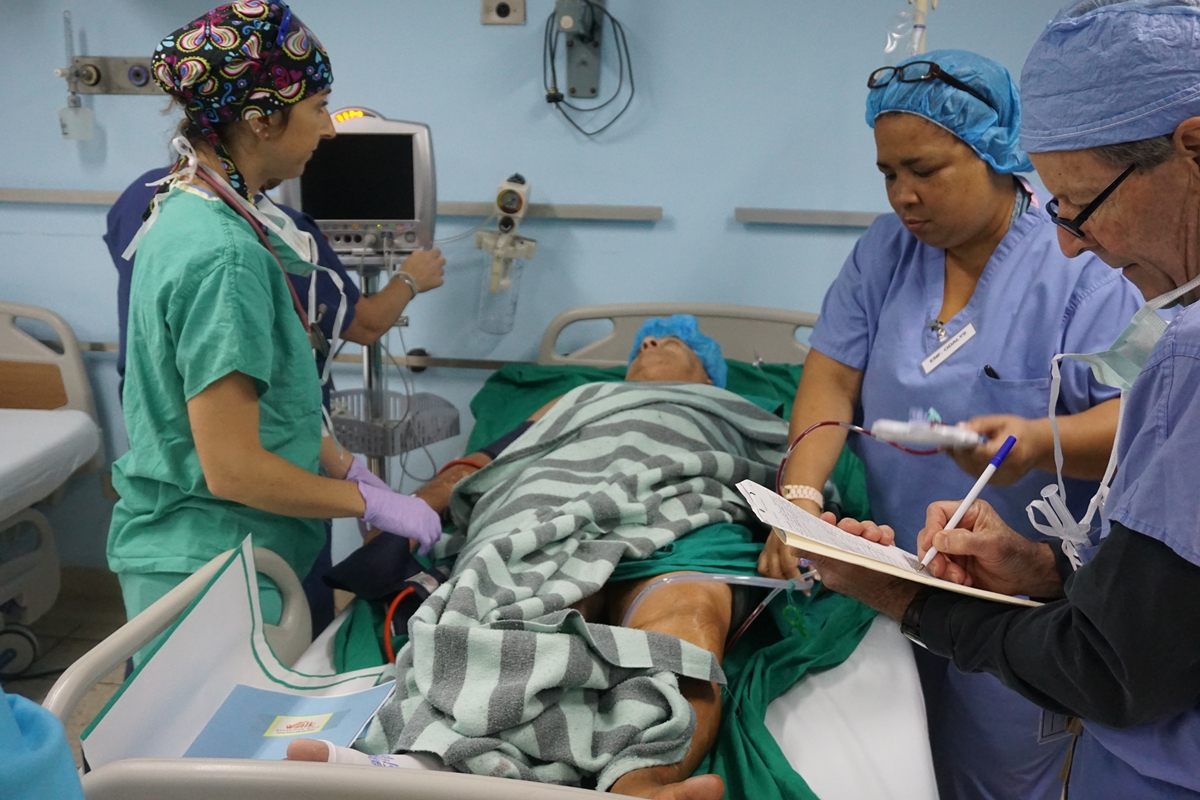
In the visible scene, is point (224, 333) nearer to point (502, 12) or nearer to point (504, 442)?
point (504, 442)

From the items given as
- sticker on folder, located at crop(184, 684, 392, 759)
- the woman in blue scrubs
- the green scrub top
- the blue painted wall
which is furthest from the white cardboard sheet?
the blue painted wall

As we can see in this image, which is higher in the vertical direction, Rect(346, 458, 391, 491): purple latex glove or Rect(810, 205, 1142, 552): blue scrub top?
Rect(810, 205, 1142, 552): blue scrub top

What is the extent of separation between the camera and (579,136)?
269cm

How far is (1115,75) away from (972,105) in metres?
0.61

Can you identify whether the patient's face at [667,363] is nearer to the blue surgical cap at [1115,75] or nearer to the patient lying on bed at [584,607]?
the patient lying on bed at [584,607]

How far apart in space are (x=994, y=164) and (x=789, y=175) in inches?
46.7

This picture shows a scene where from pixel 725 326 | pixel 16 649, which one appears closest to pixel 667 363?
pixel 725 326

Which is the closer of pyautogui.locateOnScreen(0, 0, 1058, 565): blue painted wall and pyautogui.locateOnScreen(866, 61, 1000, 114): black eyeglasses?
pyautogui.locateOnScreen(866, 61, 1000, 114): black eyeglasses

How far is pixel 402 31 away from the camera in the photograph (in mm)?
2658

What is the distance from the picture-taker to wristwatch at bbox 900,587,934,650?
111 centimetres

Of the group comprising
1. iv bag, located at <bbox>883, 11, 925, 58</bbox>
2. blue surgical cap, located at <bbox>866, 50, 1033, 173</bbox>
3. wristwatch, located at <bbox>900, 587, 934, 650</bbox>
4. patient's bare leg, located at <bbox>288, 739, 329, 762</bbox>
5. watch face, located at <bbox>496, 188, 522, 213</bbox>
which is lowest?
patient's bare leg, located at <bbox>288, 739, 329, 762</bbox>

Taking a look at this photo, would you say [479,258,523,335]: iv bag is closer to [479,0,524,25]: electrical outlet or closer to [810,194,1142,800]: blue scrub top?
[479,0,524,25]: electrical outlet

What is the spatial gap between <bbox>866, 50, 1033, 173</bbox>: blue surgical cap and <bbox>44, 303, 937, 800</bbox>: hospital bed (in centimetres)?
86

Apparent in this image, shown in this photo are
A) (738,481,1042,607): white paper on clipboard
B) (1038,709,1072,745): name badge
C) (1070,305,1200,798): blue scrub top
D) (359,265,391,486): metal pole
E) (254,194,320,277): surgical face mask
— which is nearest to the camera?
(1070,305,1200,798): blue scrub top
